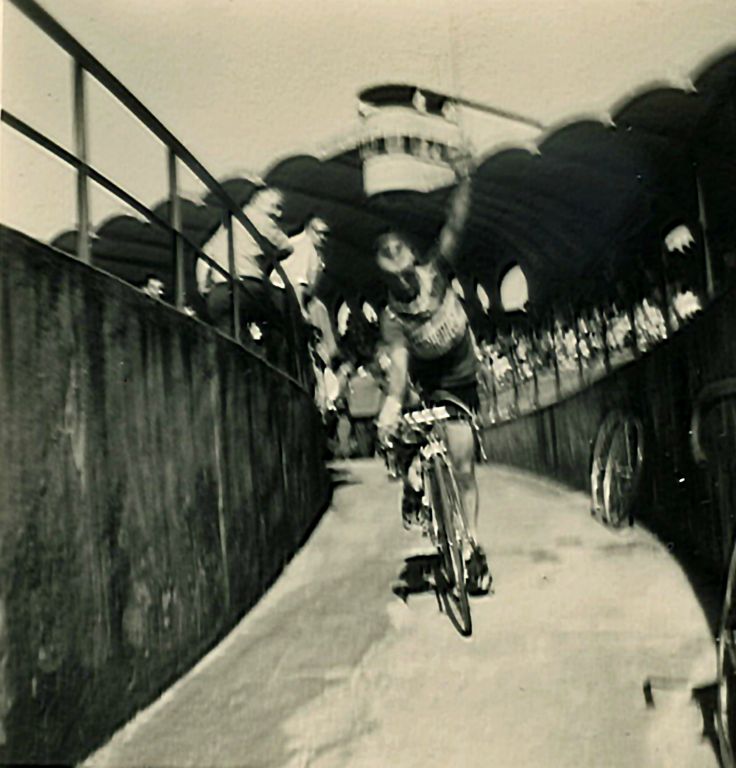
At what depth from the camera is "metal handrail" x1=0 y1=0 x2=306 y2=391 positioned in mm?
1644

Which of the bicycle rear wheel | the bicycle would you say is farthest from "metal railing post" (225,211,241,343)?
the bicycle rear wheel

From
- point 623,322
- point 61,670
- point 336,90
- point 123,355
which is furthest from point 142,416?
point 623,322

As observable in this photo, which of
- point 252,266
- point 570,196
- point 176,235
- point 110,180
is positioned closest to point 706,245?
point 570,196

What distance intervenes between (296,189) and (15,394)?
0.71 meters

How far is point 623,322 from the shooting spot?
1.73 metres

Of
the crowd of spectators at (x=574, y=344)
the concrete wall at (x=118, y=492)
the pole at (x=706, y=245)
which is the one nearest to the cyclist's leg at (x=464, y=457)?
the crowd of spectators at (x=574, y=344)

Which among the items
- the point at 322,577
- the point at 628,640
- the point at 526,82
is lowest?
the point at 628,640

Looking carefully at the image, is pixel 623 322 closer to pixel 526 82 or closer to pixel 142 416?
pixel 526 82

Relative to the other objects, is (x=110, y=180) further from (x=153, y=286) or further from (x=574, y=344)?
(x=574, y=344)

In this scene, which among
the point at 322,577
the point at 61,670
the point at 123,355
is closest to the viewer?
the point at 61,670

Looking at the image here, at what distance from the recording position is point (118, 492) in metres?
1.52

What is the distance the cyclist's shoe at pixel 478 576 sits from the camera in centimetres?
163

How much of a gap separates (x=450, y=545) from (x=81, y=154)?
1.11 m

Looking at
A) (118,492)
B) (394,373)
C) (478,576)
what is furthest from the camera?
(394,373)
